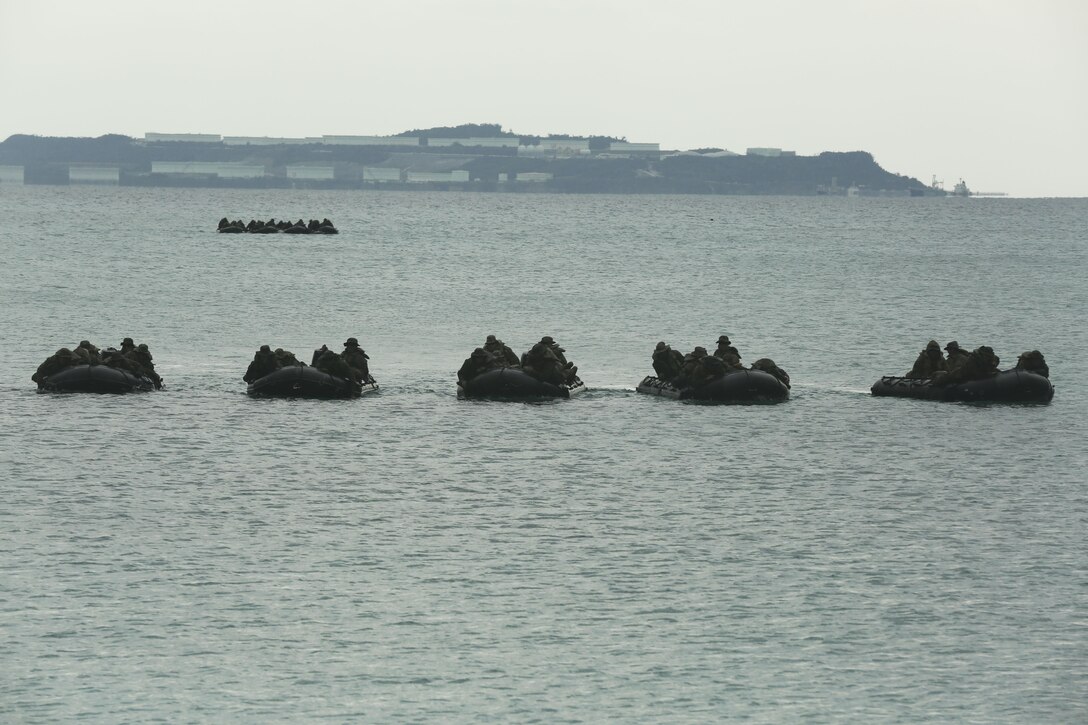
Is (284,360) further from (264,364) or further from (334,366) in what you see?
(334,366)

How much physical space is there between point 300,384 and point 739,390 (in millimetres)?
18709

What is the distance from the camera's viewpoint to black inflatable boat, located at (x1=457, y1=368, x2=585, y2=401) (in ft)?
232

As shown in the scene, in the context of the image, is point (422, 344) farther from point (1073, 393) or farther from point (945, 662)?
point (945, 662)

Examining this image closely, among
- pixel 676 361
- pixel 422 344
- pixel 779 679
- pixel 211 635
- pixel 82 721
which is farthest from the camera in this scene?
pixel 422 344

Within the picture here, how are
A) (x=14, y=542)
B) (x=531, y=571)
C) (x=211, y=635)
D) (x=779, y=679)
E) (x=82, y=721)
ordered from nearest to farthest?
(x=82, y=721), (x=779, y=679), (x=211, y=635), (x=531, y=571), (x=14, y=542)

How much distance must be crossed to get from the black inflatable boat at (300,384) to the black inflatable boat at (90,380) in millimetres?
5429

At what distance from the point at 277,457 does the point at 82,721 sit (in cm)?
2762

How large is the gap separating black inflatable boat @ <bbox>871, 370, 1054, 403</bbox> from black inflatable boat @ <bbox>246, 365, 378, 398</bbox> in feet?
82.1

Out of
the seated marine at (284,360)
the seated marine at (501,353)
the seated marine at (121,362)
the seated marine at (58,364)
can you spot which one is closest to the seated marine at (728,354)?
the seated marine at (501,353)

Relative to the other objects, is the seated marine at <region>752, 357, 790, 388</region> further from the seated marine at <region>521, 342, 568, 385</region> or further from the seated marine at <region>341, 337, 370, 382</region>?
the seated marine at <region>341, 337, 370, 382</region>

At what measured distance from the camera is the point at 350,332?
106 meters

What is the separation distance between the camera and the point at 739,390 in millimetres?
70875

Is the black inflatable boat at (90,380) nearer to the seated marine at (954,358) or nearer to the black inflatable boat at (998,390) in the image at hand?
the black inflatable boat at (998,390)

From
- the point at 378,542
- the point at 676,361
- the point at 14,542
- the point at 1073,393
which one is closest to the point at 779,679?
the point at 378,542
